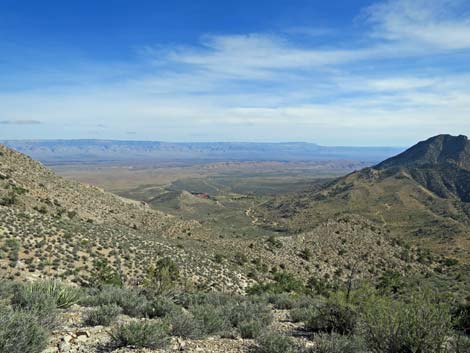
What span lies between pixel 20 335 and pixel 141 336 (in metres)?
2.07

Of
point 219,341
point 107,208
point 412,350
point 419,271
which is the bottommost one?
point 419,271

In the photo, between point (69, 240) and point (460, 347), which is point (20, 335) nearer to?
point (460, 347)

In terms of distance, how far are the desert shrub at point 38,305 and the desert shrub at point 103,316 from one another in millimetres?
799

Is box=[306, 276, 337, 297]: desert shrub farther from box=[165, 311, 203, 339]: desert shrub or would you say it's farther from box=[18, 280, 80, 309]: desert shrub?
box=[165, 311, 203, 339]: desert shrub

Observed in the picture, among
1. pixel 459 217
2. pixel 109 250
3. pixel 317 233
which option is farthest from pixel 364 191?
pixel 109 250

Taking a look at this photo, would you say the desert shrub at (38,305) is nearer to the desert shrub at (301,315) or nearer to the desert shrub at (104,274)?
the desert shrub at (301,315)

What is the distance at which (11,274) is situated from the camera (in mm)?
16250

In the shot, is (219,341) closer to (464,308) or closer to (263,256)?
(464,308)

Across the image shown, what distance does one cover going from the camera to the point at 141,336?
22.8 feet

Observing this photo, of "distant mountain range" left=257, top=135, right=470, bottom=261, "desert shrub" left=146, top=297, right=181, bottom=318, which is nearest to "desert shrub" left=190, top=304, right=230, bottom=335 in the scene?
"desert shrub" left=146, top=297, right=181, bottom=318

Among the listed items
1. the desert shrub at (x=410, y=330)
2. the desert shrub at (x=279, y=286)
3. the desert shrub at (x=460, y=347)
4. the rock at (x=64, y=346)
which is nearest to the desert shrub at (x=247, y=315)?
the desert shrub at (x=410, y=330)

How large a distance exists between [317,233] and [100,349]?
3937 centimetres

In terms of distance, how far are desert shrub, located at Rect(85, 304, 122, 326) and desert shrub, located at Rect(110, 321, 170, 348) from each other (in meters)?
1.32

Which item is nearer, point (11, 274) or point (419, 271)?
point (11, 274)
